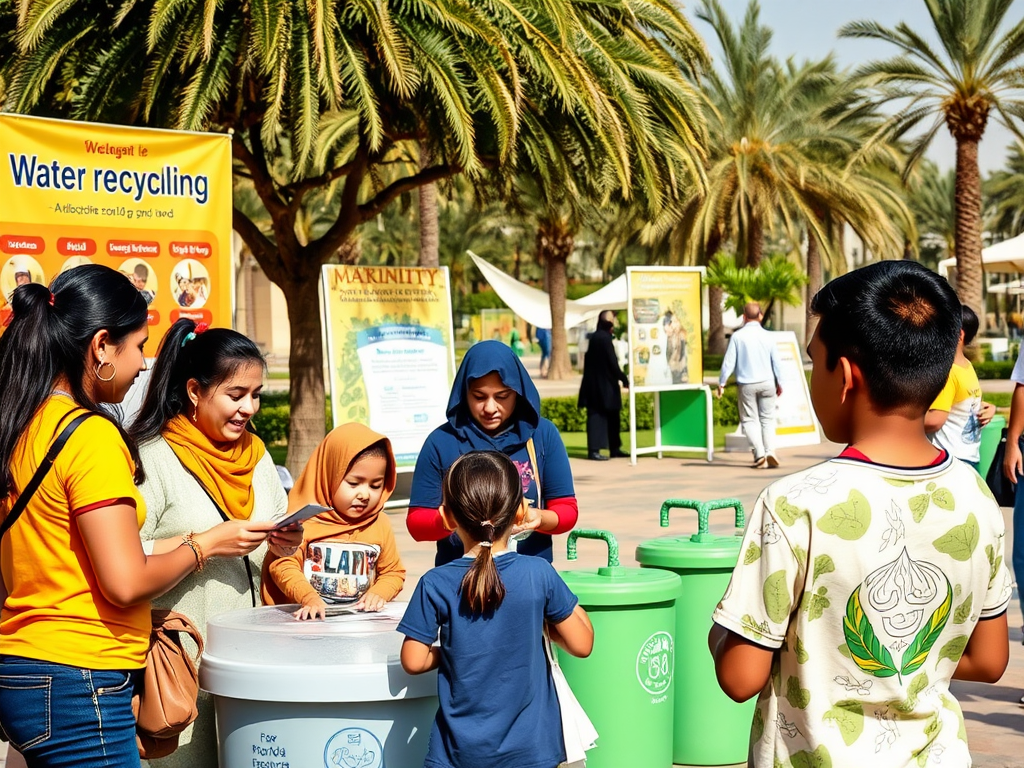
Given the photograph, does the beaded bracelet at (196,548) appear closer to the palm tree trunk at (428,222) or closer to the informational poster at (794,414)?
the informational poster at (794,414)

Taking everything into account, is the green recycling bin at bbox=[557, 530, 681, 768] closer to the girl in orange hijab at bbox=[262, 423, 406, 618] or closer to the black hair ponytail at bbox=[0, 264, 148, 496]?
the girl in orange hijab at bbox=[262, 423, 406, 618]

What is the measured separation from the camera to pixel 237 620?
3098 mm

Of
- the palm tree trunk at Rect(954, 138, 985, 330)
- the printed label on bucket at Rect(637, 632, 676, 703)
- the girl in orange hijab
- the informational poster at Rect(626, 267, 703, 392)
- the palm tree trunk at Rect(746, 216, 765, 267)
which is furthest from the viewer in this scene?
the palm tree trunk at Rect(746, 216, 765, 267)

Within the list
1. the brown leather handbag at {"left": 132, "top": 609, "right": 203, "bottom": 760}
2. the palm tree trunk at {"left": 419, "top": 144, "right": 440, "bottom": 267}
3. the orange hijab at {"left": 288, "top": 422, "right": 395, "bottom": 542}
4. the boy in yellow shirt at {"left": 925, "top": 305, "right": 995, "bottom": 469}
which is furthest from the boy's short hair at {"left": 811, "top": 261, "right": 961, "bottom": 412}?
the palm tree trunk at {"left": 419, "top": 144, "right": 440, "bottom": 267}

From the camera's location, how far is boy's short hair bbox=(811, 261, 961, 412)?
198cm

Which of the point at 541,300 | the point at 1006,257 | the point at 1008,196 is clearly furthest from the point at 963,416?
the point at 1008,196

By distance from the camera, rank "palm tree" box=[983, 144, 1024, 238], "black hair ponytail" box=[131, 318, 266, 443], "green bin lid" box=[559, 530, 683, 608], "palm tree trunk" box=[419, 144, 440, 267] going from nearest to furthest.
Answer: "black hair ponytail" box=[131, 318, 266, 443] < "green bin lid" box=[559, 530, 683, 608] < "palm tree trunk" box=[419, 144, 440, 267] < "palm tree" box=[983, 144, 1024, 238]

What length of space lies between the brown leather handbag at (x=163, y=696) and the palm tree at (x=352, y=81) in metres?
6.85

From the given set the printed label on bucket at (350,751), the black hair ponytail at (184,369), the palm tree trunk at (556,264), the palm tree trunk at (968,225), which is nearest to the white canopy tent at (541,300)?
the palm tree trunk at (556,264)

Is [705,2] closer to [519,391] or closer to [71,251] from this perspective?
[71,251]

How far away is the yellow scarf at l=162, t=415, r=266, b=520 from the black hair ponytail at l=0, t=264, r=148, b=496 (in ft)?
2.15

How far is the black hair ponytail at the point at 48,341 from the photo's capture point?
2463 mm

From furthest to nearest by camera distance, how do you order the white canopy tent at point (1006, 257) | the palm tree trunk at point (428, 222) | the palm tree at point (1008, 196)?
the palm tree at point (1008, 196) → the white canopy tent at point (1006, 257) → the palm tree trunk at point (428, 222)

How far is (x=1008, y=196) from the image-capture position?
168 ft
